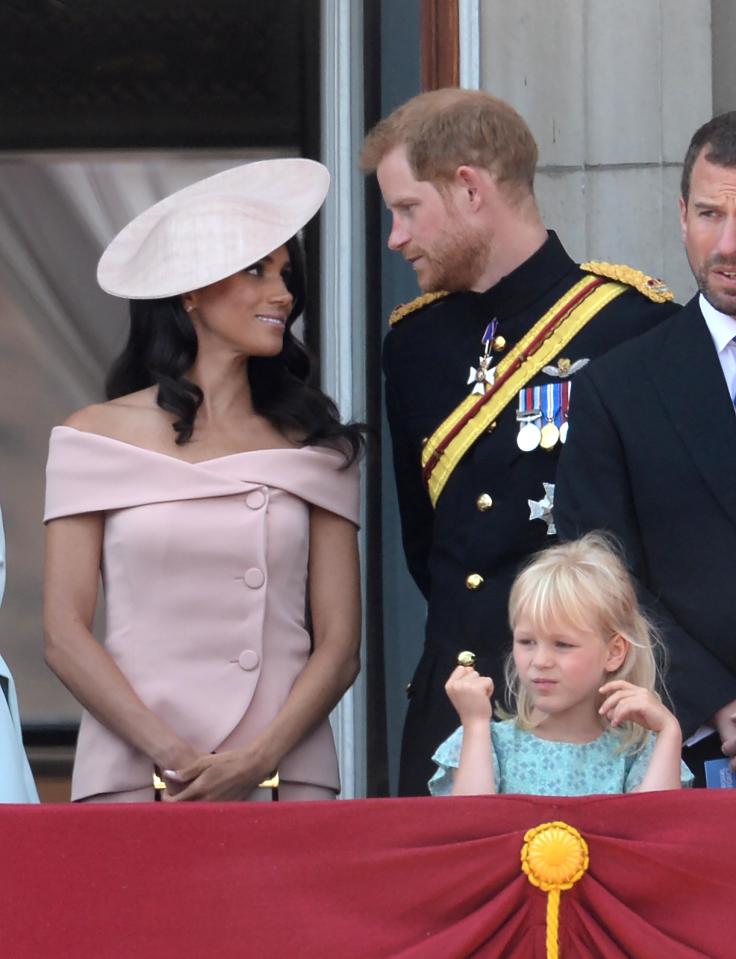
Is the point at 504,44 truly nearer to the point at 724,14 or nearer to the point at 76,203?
the point at 724,14

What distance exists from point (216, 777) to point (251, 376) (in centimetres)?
81

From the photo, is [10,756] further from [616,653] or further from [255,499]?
[616,653]

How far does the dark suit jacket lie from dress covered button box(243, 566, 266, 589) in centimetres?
54

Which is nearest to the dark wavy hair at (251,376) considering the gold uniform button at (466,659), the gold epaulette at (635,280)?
the gold uniform button at (466,659)

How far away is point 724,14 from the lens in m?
4.97

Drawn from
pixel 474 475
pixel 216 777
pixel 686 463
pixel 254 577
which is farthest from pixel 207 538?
pixel 686 463

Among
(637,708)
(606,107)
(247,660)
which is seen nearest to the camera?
(637,708)

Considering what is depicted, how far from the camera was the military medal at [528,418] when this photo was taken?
3920 millimetres

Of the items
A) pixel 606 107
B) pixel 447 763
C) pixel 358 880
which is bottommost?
pixel 358 880

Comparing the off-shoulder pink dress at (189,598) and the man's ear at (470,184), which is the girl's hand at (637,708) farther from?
the man's ear at (470,184)

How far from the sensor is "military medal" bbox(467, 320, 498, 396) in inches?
159

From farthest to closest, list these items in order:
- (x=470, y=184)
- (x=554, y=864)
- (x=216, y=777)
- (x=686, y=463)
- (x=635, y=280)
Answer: (x=470, y=184) < (x=635, y=280) < (x=216, y=777) < (x=686, y=463) < (x=554, y=864)

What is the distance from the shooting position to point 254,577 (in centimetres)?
381

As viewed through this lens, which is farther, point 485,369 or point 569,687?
point 485,369
